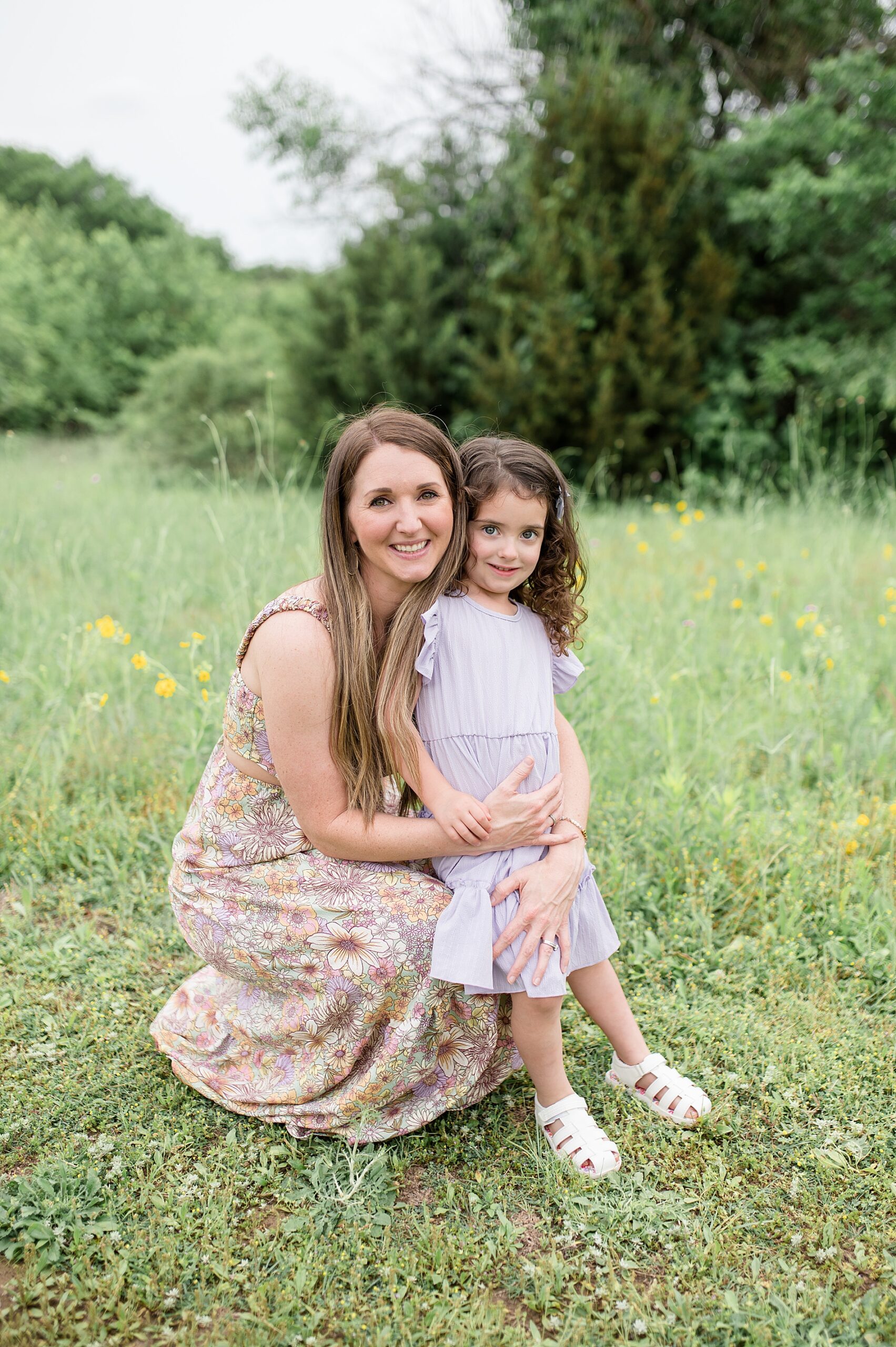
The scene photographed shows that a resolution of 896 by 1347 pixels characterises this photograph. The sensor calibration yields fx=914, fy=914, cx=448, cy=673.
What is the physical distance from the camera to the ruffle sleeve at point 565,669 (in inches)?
80.4

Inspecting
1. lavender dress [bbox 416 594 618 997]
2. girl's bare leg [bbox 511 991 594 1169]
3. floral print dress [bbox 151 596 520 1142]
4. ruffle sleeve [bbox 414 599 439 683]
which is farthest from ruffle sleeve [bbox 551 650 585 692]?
girl's bare leg [bbox 511 991 594 1169]

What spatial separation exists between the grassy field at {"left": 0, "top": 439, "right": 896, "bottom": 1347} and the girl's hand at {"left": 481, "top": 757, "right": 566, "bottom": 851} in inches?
25.2

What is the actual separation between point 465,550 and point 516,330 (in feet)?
24.3

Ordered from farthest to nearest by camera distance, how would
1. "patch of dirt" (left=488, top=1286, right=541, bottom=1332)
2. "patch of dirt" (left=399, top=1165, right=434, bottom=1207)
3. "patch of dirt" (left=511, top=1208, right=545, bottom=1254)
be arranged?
"patch of dirt" (left=399, top=1165, right=434, bottom=1207) < "patch of dirt" (left=511, top=1208, right=545, bottom=1254) < "patch of dirt" (left=488, top=1286, right=541, bottom=1332)

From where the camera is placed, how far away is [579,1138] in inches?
70.7

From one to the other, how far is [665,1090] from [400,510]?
1.32 m

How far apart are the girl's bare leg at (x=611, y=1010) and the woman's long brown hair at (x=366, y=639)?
1.89 ft

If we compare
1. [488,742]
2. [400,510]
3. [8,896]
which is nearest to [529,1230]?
[488,742]

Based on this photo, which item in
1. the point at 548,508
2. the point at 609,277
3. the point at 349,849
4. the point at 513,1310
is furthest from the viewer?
the point at 609,277

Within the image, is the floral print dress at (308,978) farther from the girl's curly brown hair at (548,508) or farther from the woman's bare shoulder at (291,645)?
the girl's curly brown hair at (548,508)

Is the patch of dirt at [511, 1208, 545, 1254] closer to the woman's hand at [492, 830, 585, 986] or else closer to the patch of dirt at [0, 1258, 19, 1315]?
the woman's hand at [492, 830, 585, 986]

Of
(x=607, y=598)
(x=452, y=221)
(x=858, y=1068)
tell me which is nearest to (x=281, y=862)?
(x=858, y=1068)

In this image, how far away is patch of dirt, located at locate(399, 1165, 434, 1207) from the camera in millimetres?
1743

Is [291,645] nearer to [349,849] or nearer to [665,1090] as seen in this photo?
[349,849]
